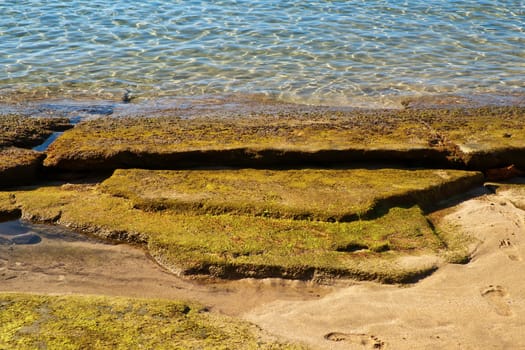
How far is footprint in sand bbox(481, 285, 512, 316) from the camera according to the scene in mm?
4012

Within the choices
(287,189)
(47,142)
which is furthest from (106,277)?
(47,142)

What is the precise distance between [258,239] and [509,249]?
1.93 meters

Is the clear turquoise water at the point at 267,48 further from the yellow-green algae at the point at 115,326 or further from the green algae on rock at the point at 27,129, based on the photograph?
the yellow-green algae at the point at 115,326

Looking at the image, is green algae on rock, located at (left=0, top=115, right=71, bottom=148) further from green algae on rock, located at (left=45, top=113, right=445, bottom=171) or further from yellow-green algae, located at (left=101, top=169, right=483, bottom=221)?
yellow-green algae, located at (left=101, top=169, right=483, bottom=221)

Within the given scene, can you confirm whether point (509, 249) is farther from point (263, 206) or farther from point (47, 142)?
point (47, 142)

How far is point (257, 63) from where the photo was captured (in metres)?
10.6

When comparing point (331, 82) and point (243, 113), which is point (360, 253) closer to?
point (243, 113)

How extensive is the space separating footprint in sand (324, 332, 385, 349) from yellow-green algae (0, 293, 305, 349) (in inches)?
10.0

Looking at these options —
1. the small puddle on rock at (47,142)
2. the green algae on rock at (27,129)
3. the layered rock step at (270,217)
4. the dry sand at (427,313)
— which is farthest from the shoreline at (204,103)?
the dry sand at (427,313)

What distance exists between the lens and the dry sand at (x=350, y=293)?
3.78 m

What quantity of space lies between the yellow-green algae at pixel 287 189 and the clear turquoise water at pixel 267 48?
134 inches

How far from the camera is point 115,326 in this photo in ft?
12.2

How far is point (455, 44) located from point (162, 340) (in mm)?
9465

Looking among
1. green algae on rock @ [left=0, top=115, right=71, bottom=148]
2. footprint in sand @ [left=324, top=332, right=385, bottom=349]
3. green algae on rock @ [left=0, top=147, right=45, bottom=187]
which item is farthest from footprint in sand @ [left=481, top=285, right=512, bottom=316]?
green algae on rock @ [left=0, top=115, right=71, bottom=148]
